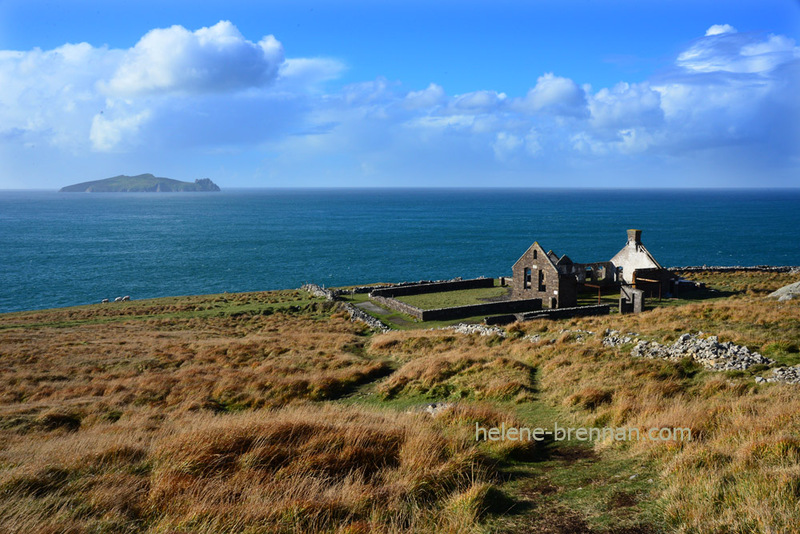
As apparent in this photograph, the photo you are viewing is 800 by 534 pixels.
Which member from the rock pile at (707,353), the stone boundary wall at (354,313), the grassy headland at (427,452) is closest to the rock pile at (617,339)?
the grassy headland at (427,452)

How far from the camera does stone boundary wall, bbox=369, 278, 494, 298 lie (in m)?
40.7

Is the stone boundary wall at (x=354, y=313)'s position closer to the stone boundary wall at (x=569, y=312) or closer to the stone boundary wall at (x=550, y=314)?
the stone boundary wall at (x=550, y=314)

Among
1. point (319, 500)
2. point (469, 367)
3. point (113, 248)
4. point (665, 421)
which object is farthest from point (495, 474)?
point (113, 248)

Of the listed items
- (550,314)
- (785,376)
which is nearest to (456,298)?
(550,314)

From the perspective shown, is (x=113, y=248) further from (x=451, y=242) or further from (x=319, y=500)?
(x=319, y=500)

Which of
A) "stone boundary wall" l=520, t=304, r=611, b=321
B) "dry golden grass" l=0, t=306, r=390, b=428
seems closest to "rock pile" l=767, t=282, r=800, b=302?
"stone boundary wall" l=520, t=304, r=611, b=321

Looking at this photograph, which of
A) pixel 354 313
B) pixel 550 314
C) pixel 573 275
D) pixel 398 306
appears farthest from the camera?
pixel 354 313

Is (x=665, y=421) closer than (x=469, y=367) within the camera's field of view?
Yes

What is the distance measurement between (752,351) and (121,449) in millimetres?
16276

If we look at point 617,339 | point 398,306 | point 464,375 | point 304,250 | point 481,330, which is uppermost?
point 617,339

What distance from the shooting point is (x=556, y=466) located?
835cm

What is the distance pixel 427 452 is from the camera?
7922 mm

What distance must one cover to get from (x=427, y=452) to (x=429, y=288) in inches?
1336

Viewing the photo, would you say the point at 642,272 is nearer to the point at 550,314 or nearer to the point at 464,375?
the point at 550,314
